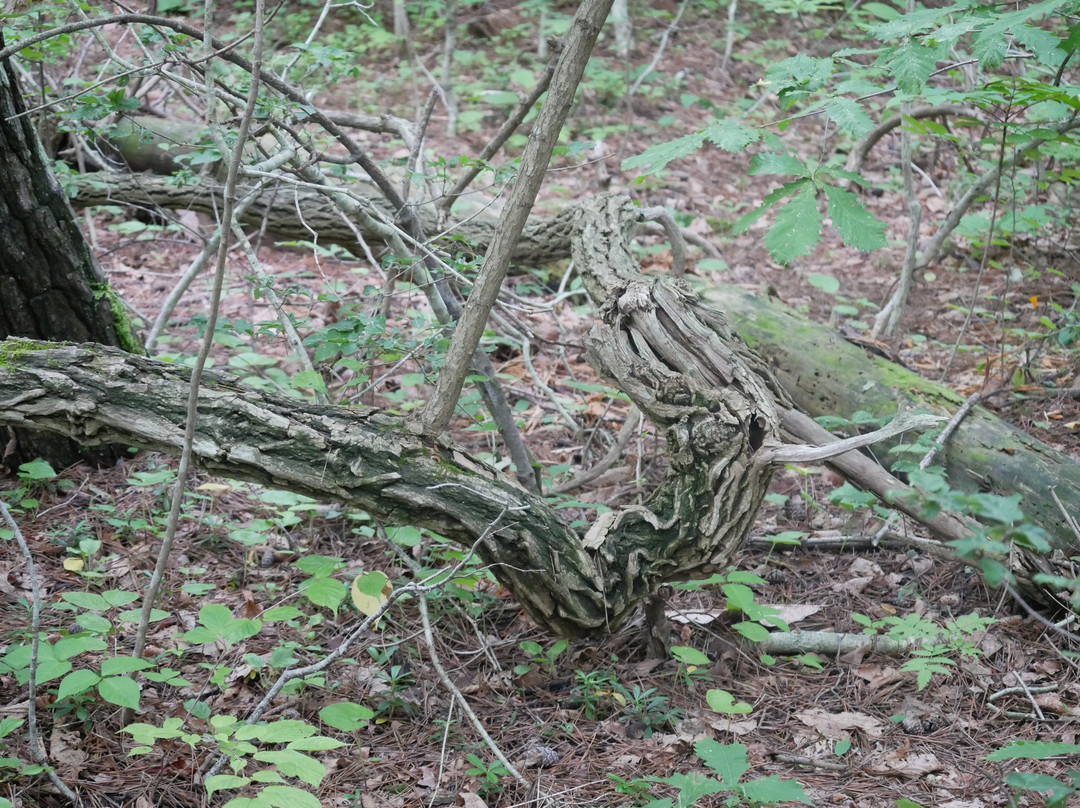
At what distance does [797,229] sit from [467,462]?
131 centimetres

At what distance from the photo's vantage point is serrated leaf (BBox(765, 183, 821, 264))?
8.47ft

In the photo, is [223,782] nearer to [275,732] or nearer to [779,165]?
[275,732]

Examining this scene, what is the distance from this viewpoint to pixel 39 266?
10.4 ft

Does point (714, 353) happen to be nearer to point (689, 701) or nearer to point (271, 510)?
point (689, 701)

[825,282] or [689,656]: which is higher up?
[825,282]

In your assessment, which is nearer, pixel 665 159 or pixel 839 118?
pixel 839 118

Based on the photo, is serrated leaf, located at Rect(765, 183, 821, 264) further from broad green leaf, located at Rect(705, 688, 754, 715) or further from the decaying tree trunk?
broad green leaf, located at Rect(705, 688, 754, 715)

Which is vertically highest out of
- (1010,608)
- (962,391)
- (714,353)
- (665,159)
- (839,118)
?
(839,118)

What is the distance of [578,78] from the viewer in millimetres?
2025

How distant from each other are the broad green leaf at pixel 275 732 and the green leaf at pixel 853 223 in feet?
7.08

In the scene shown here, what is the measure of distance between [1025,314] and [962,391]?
1335 mm

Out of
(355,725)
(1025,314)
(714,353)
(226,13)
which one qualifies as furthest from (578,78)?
(226,13)

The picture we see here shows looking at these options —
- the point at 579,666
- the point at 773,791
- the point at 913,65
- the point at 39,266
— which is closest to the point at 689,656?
the point at 579,666

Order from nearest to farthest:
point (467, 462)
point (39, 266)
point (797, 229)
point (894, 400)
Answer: point (467, 462) < point (797, 229) < point (39, 266) < point (894, 400)
